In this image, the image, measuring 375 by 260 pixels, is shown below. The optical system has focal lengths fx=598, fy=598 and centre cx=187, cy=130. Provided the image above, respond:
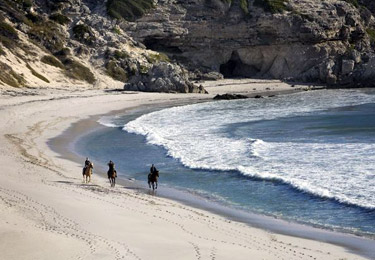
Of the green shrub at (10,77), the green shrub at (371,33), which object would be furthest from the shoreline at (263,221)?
the green shrub at (371,33)

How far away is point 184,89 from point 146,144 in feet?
113

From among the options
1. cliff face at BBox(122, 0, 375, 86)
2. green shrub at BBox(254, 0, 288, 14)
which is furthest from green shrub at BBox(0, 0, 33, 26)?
green shrub at BBox(254, 0, 288, 14)

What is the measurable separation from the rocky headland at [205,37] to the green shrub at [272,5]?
6.0 inches

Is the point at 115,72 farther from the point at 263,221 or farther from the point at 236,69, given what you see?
the point at 263,221

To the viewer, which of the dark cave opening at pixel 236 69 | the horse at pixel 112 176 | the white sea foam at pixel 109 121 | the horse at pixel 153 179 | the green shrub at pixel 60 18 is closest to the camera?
the horse at pixel 153 179

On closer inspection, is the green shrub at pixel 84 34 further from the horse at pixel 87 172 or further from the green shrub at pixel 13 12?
the horse at pixel 87 172

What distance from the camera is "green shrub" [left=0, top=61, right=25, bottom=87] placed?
55072 millimetres

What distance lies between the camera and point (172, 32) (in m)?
83.6

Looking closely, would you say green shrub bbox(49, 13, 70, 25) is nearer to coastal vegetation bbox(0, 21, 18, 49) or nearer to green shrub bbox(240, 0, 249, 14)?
coastal vegetation bbox(0, 21, 18, 49)

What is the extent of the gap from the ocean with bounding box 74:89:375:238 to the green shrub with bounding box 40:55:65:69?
2049cm

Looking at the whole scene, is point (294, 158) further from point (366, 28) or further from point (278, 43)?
point (366, 28)

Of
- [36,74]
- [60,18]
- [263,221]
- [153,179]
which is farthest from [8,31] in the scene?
[263,221]

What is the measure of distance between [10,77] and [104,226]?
45.2 metres

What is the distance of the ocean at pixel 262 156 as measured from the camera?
18.4m
